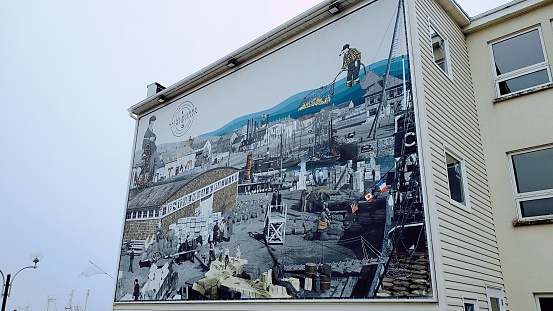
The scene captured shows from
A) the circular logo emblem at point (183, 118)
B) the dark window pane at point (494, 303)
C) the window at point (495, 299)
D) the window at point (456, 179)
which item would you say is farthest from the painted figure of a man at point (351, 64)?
the circular logo emblem at point (183, 118)

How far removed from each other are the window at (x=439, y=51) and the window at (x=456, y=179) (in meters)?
1.80

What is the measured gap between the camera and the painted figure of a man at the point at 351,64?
7402 mm

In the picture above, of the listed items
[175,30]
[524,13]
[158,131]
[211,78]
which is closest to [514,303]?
[524,13]

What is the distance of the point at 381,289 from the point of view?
19.4 feet

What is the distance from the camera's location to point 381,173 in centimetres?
653

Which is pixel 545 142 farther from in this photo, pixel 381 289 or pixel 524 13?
pixel 381 289

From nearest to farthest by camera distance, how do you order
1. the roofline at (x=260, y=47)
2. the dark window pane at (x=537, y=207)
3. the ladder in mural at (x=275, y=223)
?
the dark window pane at (x=537, y=207)
the ladder in mural at (x=275, y=223)
the roofline at (x=260, y=47)

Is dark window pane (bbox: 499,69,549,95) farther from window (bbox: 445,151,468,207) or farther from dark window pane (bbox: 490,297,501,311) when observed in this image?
dark window pane (bbox: 490,297,501,311)

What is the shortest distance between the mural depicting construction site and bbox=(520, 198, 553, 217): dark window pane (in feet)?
8.52

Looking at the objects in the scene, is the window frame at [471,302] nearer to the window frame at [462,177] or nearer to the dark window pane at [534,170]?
the window frame at [462,177]

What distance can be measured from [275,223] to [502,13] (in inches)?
241

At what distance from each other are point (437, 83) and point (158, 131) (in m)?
8.13

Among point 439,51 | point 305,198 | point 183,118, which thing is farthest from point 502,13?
point 183,118

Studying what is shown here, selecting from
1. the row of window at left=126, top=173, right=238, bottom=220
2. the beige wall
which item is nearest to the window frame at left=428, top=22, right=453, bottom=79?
the beige wall
